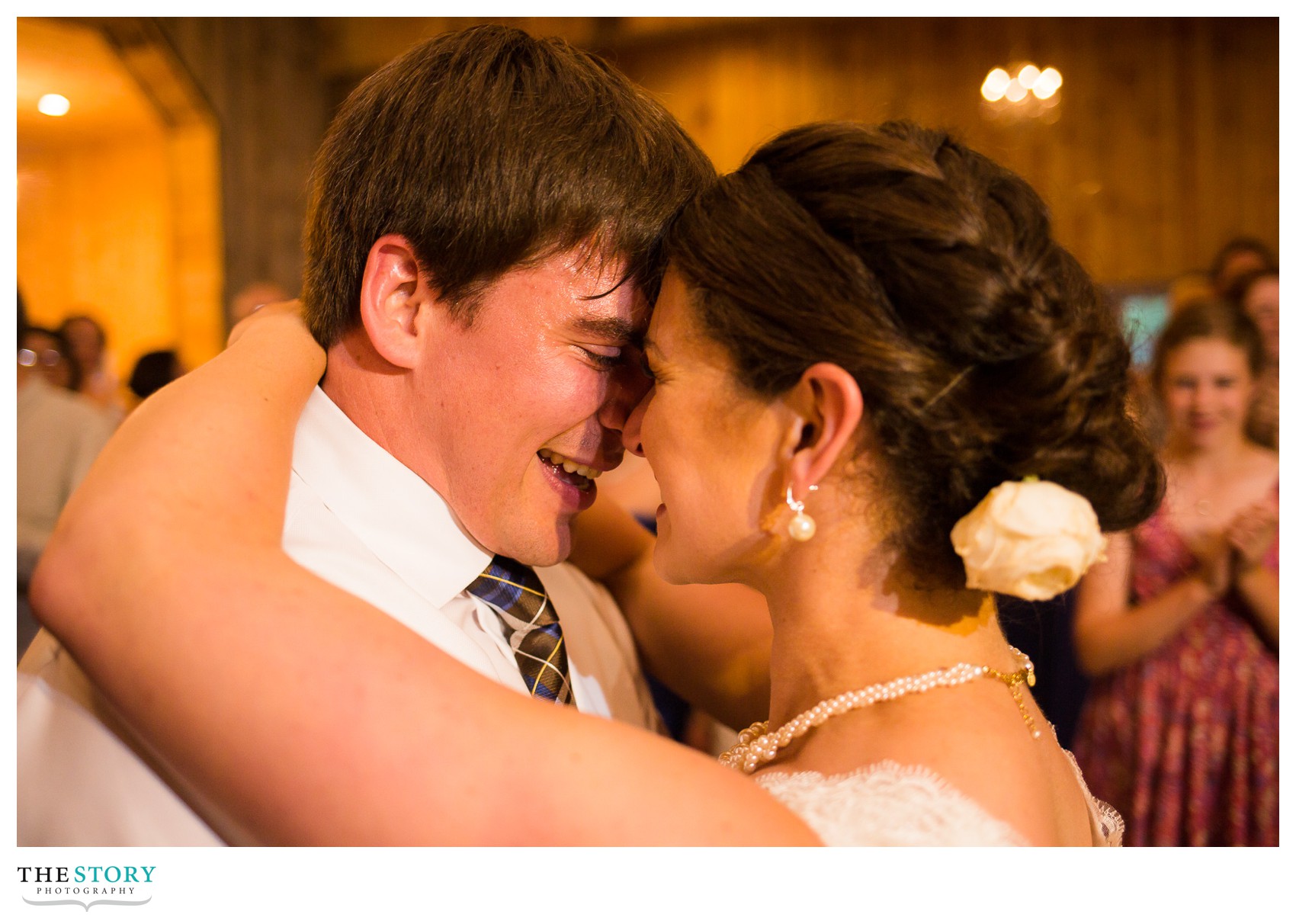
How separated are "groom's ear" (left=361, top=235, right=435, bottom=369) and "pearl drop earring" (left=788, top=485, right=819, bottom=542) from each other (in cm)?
60

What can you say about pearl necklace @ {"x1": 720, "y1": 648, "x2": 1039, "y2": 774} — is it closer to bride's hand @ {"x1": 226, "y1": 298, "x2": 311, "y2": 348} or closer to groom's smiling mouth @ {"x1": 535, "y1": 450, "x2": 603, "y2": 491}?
groom's smiling mouth @ {"x1": 535, "y1": 450, "x2": 603, "y2": 491}

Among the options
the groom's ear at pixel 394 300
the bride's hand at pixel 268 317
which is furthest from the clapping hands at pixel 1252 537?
the bride's hand at pixel 268 317

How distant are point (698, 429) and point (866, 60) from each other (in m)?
5.96

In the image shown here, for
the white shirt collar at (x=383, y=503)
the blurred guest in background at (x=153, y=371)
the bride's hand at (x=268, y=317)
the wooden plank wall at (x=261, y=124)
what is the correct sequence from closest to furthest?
the white shirt collar at (x=383, y=503) < the bride's hand at (x=268, y=317) < the blurred guest in background at (x=153, y=371) < the wooden plank wall at (x=261, y=124)

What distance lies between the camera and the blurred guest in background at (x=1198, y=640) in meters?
2.56

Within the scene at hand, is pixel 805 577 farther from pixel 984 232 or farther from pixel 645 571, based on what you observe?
pixel 645 571

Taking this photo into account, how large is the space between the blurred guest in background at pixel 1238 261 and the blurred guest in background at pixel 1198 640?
0.96 meters

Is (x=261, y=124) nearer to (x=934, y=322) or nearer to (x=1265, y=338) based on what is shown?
(x=1265, y=338)

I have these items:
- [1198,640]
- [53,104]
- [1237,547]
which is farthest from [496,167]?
[53,104]

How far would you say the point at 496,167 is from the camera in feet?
4.44

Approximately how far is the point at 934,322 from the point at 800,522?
25 cm

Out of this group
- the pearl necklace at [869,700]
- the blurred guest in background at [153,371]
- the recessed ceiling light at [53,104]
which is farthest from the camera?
the blurred guest in background at [153,371]

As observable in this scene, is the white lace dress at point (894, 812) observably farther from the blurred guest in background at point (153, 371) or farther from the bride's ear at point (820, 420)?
the blurred guest in background at point (153, 371)

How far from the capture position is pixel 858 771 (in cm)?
102
